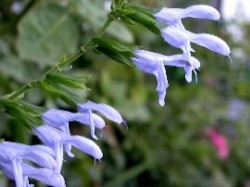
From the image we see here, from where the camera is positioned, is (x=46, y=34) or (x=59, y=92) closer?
(x=59, y=92)

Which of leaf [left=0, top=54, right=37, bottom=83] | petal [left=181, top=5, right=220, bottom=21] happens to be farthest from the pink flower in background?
petal [left=181, top=5, right=220, bottom=21]

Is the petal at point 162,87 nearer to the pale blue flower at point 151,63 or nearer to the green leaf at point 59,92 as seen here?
the pale blue flower at point 151,63

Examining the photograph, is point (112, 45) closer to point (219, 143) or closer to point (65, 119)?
point (65, 119)

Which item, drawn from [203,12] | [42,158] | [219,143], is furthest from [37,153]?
[219,143]

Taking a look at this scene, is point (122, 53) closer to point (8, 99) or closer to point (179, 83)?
point (8, 99)

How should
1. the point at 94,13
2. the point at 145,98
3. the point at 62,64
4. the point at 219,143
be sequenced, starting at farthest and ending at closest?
the point at 219,143, the point at 145,98, the point at 94,13, the point at 62,64

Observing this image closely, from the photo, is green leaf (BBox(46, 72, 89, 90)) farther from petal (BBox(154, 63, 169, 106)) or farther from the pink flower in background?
the pink flower in background

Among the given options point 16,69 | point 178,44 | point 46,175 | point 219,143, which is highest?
point 16,69

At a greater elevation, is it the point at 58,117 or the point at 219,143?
the point at 219,143
